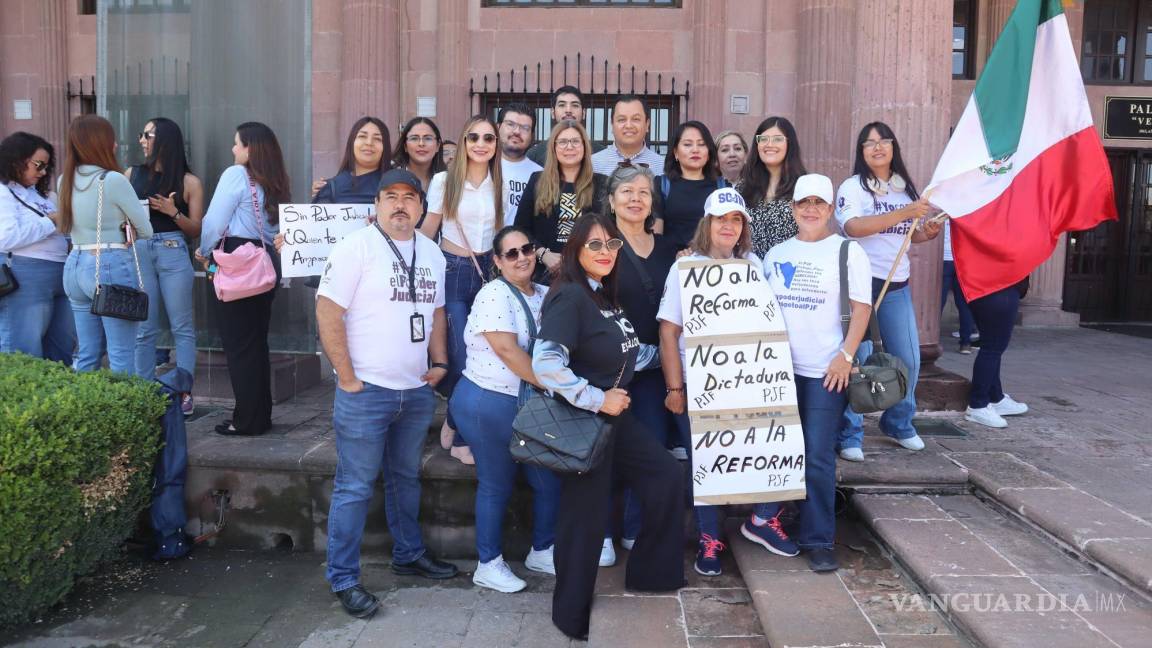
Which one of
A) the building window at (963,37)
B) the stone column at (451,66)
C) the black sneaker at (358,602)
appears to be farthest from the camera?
the building window at (963,37)

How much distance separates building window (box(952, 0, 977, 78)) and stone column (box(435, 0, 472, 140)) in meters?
8.26

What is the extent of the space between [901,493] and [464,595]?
8.54 ft

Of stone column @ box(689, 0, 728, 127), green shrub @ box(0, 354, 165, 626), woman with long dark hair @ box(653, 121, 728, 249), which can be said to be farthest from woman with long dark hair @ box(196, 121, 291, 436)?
stone column @ box(689, 0, 728, 127)

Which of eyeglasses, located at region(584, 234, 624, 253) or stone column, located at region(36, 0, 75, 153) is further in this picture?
stone column, located at region(36, 0, 75, 153)

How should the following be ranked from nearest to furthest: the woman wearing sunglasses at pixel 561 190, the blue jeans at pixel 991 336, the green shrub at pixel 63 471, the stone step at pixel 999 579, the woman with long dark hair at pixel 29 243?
the stone step at pixel 999 579 < the green shrub at pixel 63 471 < the woman wearing sunglasses at pixel 561 190 < the woman with long dark hair at pixel 29 243 < the blue jeans at pixel 991 336

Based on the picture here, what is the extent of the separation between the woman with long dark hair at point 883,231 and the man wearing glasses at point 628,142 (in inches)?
49.5

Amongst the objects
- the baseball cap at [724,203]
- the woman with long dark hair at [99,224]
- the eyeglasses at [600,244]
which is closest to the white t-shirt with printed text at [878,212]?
the baseball cap at [724,203]

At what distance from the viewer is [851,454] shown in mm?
5250

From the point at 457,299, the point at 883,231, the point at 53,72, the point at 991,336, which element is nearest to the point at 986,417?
the point at 991,336

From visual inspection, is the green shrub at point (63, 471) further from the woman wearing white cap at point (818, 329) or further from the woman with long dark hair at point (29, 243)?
the woman wearing white cap at point (818, 329)

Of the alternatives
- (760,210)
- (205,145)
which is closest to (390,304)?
(760,210)

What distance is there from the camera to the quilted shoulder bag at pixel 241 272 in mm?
5430

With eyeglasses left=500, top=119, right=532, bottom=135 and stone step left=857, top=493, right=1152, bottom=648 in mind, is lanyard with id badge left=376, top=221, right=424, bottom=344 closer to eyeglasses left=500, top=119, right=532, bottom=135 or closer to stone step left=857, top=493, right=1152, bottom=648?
eyeglasses left=500, top=119, right=532, bottom=135

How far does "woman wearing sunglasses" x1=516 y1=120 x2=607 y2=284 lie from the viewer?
4.72 metres
